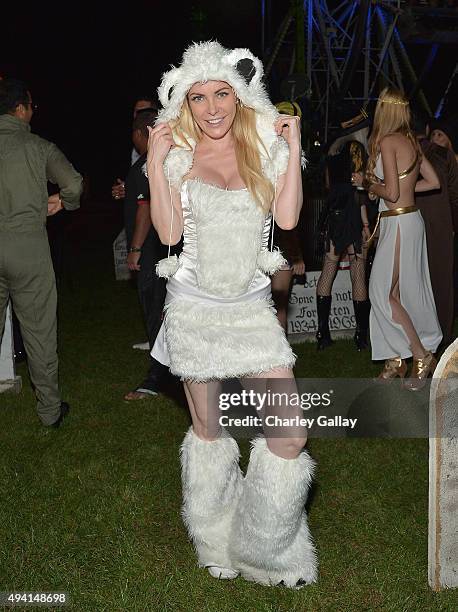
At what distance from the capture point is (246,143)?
3449mm

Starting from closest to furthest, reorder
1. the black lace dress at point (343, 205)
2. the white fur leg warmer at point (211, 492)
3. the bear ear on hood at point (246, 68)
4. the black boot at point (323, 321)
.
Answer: the bear ear on hood at point (246, 68) → the white fur leg warmer at point (211, 492) → the black lace dress at point (343, 205) → the black boot at point (323, 321)

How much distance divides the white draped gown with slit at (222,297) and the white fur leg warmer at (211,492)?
38cm

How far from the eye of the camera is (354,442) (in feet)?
17.3

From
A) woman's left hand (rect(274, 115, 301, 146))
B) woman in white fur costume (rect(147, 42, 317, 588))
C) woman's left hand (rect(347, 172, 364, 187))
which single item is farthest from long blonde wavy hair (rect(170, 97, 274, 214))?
woman's left hand (rect(347, 172, 364, 187))

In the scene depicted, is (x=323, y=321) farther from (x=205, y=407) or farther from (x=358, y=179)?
(x=205, y=407)

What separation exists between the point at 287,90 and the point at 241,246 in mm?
11103

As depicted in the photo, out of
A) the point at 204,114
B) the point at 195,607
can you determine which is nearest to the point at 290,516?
the point at 195,607

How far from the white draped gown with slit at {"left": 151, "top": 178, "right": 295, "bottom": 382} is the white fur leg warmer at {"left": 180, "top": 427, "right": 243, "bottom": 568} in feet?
1.24

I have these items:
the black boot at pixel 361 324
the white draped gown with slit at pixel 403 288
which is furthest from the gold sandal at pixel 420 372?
the black boot at pixel 361 324

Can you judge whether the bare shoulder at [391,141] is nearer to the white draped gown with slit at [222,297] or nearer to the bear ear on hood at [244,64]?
the bear ear on hood at [244,64]

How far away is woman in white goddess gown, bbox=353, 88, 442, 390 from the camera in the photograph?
6.05 m

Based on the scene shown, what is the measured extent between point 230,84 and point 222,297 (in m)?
0.92

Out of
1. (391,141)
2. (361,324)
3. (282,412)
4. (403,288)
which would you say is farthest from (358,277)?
(282,412)

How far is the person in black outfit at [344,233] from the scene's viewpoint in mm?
7730
